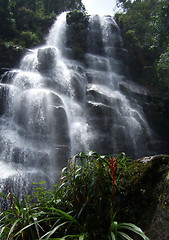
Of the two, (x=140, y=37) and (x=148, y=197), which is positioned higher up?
(x=140, y=37)

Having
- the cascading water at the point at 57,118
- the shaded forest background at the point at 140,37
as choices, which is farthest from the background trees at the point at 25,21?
the cascading water at the point at 57,118

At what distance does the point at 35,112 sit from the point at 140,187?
26.3ft

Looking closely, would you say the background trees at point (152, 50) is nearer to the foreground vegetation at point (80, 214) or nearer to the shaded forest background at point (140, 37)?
the shaded forest background at point (140, 37)

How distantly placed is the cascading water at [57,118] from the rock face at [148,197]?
5146mm

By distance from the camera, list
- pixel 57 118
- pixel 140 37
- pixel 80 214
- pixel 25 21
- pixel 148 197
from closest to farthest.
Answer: pixel 148 197 → pixel 80 214 → pixel 57 118 → pixel 140 37 → pixel 25 21

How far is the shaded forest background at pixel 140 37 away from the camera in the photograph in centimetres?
1241

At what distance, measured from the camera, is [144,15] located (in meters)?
21.0

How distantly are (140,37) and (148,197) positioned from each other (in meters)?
19.7

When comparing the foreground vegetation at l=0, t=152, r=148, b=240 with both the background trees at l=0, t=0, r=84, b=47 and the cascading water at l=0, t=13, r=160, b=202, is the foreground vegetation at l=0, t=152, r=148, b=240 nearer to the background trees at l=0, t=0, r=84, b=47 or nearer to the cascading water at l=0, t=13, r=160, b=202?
the cascading water at l=0, t=13, r=160, b=202

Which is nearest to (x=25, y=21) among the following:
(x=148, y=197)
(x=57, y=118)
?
(x=57, y=118)

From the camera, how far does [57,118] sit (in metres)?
9.35

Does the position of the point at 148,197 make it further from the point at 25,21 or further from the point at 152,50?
the point at 25,21

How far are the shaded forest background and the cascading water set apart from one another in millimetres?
1660

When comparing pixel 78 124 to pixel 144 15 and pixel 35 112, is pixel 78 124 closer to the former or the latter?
pixel 35 112
